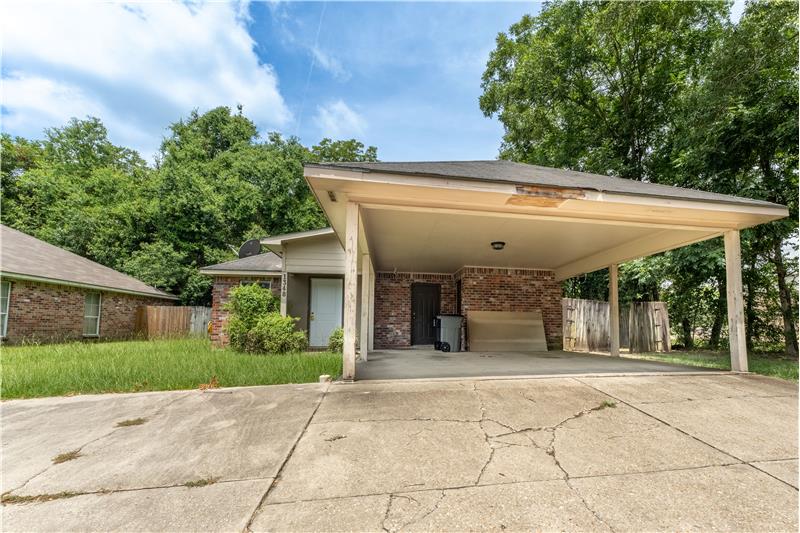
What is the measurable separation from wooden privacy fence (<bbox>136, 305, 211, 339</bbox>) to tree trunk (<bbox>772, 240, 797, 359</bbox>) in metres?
18.7

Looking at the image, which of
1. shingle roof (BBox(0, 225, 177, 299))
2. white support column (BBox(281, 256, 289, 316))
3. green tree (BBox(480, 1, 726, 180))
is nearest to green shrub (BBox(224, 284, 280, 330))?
white support column (BBox(281, 256, 289, 316))

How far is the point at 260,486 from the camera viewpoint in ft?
7.23

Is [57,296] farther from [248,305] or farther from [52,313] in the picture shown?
[248,305]

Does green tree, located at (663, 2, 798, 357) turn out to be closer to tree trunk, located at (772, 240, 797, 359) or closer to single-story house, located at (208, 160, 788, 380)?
tree trunk, located at (772, 240, 797, 359)

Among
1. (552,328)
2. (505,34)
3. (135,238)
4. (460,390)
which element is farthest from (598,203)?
(135,238)

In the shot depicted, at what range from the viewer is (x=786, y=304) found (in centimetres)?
859

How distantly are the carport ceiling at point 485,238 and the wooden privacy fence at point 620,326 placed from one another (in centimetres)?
304

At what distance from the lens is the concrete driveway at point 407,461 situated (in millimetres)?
1912

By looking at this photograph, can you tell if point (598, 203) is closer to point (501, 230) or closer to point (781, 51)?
point (501, 230)

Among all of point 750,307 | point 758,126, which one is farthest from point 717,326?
point 758,126

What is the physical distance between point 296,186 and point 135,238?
9.59 meters

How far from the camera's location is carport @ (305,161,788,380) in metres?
4.46

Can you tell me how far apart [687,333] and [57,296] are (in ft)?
67.0

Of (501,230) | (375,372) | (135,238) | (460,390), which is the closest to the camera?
(460,390)
